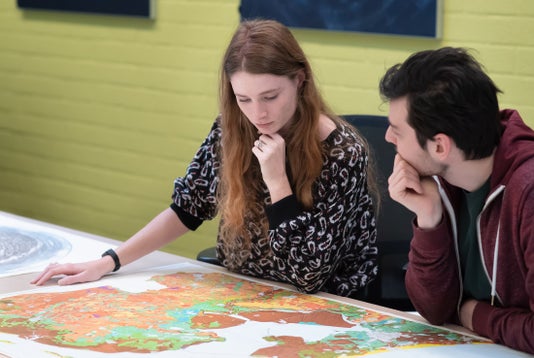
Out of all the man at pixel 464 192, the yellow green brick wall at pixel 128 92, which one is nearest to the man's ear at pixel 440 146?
the man at pixel 464 192

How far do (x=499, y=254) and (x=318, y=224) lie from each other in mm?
474

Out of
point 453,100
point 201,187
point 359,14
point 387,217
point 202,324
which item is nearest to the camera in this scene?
point 453,100

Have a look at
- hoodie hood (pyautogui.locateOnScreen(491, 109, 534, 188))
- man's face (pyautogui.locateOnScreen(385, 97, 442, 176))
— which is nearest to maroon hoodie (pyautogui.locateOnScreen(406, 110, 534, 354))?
hoodie hood (pyautogui.locateOnScreen(491, 109, 534, 188))

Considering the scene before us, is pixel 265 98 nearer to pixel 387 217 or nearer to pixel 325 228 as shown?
pixel 325 228

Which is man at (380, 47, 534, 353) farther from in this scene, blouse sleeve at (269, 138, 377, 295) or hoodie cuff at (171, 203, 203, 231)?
hoodie cuff at (171, 203, 203, 231)

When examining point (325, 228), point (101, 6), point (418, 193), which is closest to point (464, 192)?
point (418, 193)

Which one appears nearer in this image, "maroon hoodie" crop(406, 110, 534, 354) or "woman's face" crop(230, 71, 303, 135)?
"maroon hoodie" crop(406, 110, 534, 354)

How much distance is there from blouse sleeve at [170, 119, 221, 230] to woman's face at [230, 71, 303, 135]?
205mm

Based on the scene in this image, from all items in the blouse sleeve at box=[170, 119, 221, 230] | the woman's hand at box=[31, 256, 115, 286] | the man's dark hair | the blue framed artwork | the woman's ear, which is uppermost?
the blue framed artwork

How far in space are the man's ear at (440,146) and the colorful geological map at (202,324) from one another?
34 centimetres

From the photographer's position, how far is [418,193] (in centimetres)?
176

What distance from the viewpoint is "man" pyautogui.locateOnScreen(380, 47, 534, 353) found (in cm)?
158

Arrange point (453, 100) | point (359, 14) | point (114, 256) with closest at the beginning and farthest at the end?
1. point (453, 100)
2. point (114, 256)
3. point (359, 14)

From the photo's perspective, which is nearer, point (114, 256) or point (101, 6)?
point (114, 256)
